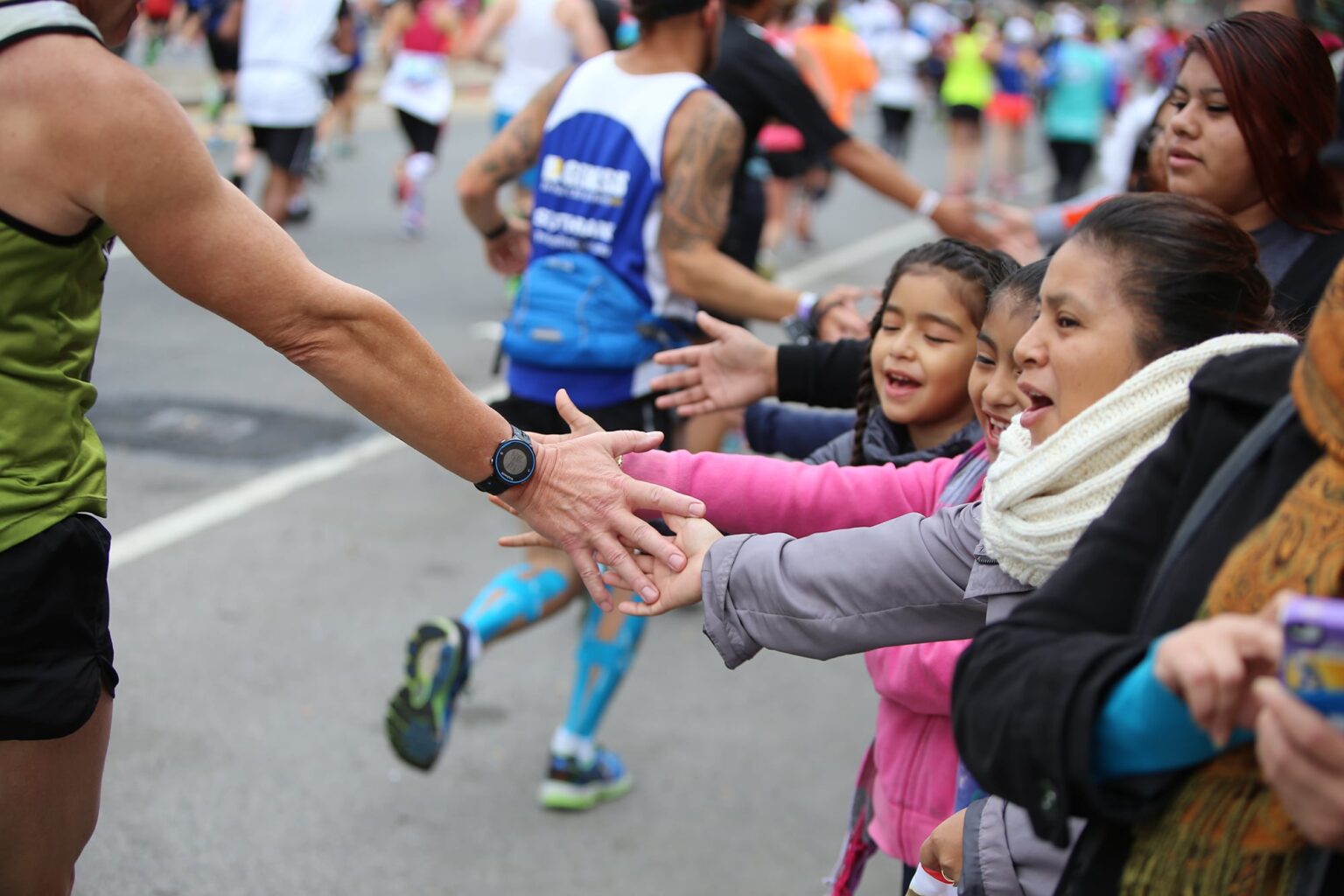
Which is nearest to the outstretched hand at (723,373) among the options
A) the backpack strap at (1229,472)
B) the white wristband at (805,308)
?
the white wristband at (805,308)

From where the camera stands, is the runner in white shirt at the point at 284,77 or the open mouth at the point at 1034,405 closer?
the open mouth at the point at 1034,405

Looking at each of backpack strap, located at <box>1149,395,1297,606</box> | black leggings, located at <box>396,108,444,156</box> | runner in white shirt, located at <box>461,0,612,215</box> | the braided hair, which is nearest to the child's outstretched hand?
the braided hair

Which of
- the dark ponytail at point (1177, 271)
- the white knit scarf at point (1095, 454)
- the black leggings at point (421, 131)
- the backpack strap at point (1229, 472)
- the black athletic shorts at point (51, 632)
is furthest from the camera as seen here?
the black leggings at point (421, 131)

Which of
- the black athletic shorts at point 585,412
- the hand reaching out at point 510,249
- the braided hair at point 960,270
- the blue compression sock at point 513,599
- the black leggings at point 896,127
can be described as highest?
the braided hair at point 960,270

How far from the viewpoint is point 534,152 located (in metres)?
4.14

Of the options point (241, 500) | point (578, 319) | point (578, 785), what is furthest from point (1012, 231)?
point (241, 500)

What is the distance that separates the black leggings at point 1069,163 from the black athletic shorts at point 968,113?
210cm

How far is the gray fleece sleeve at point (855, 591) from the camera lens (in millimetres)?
1922

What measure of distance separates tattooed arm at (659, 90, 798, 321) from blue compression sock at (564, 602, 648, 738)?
2.96 feet

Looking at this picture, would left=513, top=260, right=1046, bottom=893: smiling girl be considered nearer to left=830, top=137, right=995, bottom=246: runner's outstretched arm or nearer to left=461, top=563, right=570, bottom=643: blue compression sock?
left=461, top=563, right=570, bottom=643: blue compression sock

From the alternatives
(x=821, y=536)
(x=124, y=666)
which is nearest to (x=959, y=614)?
(x=821, y=536)

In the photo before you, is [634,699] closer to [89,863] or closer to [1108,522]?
[89,863]

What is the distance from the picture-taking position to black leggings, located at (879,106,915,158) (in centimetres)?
1573

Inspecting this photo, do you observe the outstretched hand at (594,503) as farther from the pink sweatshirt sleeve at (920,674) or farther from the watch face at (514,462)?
the pink sweatshirt sleeve at (920,674)
